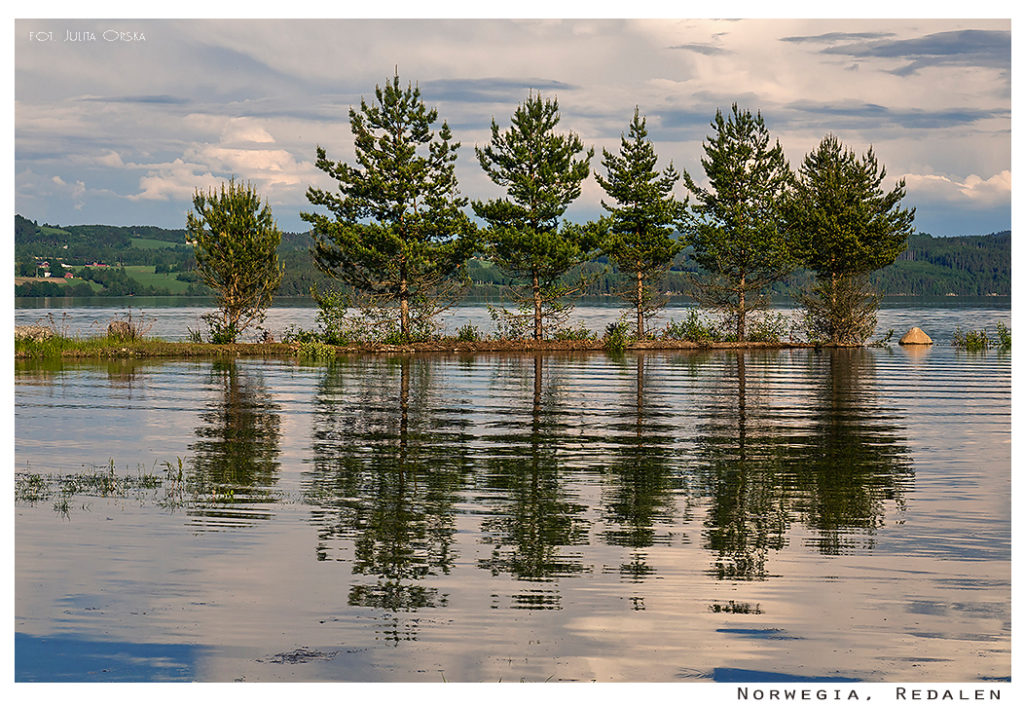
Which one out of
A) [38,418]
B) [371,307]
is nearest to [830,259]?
[371,307]

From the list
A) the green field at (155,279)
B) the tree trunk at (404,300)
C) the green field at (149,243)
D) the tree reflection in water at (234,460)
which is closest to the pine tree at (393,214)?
the tree trunk at (404,300)

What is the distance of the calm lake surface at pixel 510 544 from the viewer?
7629 mm

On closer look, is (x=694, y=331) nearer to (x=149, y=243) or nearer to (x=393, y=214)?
(x=393, y=214)

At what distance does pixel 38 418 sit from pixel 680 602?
52.2 ft

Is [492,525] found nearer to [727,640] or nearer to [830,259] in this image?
[727,640]

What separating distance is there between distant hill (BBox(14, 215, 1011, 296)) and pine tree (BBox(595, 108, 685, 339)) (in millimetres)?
68158

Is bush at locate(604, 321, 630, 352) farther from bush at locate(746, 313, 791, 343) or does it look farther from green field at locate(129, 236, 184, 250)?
green field at locate(129, 236, 184, 250)

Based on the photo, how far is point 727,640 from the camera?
25.7ft

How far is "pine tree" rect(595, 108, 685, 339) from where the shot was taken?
44000mm

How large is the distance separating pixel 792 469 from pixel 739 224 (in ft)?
107

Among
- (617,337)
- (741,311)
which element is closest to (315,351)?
(617,337)

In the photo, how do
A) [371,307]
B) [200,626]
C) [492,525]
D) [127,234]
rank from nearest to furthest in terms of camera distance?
[200,626] < [492,525] < [371,307] < [127,234]

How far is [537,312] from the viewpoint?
43.4 meters

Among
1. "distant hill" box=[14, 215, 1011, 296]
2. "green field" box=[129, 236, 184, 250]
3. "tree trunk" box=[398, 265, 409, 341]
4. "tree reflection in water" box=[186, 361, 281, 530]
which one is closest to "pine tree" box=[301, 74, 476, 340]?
"tree trunk" box=[398, 265, 409, 341]
